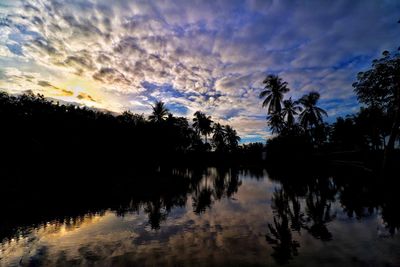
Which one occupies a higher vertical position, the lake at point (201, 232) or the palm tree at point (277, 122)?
the palm tree at point (277, 122)

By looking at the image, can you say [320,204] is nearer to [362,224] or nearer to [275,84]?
[362,224]

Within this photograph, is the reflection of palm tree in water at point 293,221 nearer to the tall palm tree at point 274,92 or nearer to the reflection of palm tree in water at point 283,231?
the reflection of palm tree in water at point 283,231

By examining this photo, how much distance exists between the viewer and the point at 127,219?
26.1 ft

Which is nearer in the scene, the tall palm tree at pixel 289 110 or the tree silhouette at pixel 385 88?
the tree silhouette at pixel 385 88

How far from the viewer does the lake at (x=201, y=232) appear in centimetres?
471

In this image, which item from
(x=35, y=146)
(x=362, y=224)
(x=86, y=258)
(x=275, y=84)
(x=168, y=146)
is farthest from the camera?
(x=168, y=146)

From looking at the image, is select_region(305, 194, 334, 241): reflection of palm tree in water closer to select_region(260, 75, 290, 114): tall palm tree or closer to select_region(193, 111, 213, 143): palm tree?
select_region(260, 75, 290, 114): tall palm tree

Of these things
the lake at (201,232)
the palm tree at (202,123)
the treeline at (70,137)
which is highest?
the palm tree at (202,123)

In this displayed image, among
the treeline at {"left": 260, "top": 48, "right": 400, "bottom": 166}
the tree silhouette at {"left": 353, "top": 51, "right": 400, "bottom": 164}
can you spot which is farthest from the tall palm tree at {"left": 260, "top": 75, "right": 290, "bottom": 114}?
the tree silhouette at {"left": 353, "top": 51, "right": 400, "bottom": 164}

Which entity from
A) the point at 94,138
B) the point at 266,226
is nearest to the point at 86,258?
the point at 266,226

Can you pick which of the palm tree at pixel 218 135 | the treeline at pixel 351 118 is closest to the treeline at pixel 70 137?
the treeline at pixel 351 118

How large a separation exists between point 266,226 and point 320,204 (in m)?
4.80

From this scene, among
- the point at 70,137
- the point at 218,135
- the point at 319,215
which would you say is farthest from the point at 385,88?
the point at 218,135

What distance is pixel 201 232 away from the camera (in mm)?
6598
